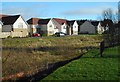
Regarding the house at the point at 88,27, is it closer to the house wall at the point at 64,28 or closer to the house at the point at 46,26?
the house wall at the point at 64,28

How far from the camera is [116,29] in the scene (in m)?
38.9

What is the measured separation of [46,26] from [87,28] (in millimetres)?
21027

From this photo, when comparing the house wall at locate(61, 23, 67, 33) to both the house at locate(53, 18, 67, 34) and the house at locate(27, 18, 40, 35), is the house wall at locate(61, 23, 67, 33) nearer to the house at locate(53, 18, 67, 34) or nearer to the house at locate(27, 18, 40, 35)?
the house at locate(53, 18, 67, 34)

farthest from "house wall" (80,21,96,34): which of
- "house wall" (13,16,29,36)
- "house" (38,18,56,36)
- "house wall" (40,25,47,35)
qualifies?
"house wall" (13,16,29,36)

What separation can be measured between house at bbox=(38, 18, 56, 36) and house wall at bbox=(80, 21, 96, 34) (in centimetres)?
1767

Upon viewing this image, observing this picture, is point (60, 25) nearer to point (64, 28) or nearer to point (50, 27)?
point (64, 28)

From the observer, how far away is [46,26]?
79.9 m

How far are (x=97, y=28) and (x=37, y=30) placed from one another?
22.8m

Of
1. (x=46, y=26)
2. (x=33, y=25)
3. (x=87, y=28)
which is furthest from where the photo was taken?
(x=87, y=28)

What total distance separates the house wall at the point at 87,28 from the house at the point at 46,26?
17665mm

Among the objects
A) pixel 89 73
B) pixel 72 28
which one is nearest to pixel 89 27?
pixel 72 28

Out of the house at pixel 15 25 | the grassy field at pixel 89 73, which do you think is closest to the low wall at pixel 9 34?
the house at pixel 15 25

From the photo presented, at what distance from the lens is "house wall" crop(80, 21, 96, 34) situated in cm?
9547

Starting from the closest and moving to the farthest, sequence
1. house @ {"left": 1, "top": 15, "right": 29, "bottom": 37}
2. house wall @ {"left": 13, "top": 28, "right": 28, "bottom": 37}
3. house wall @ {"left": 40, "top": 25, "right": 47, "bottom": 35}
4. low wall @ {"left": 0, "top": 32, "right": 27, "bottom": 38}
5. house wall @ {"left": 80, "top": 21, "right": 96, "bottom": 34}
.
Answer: low wall @ {"left": 0, "top": 32, "right": 27, "bottom": 38}
house @ {"left": 1, "top": 15, "right": 29, "bottom": 37}
house wall @ {"left": 13, "top": 28, "right": 28, "bottom": 37}
house wall @ {"left": 40, "top": 25, "right": 47, "bottom": 35}
house wall @ {"left": 80, "top": 21, "right": 96, "bottom": 34}
